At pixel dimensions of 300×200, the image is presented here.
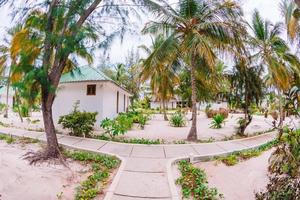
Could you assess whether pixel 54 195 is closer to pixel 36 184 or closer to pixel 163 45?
pixel 36 184

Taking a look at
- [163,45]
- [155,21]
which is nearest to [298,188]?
[163,45]

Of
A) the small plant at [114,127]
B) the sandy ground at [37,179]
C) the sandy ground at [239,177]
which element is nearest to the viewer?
the sandy ground at [37,179]

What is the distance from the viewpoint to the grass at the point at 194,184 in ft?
17.1

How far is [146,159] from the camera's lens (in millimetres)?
7527

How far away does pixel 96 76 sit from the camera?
44.7ft

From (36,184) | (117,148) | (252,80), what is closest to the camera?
(36,184)

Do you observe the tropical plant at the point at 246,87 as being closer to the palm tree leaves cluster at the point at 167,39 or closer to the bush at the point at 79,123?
the palm tree leaves cluster at the point at 167,39

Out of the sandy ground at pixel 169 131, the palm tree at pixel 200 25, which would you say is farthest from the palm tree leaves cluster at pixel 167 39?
the sandy ground at pixel 169 131

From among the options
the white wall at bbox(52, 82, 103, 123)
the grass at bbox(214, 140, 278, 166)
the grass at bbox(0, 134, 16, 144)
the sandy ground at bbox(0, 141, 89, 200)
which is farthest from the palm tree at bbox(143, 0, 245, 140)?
the grass at bbox(0, 134, 16, 144)

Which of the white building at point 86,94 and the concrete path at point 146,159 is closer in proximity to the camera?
the concrete path at point 146,159

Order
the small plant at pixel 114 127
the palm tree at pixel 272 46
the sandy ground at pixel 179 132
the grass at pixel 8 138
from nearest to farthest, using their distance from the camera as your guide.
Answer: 1. the grass at pixel 8 138
2. the small plant at pixel 114 127
3. the sandy ground at pixel 179 132
4. the palm tree at pixel 272 46

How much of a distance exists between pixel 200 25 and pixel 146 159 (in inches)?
227

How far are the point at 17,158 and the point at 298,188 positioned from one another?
6.95m

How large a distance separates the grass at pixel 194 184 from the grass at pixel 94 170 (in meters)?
1.77
